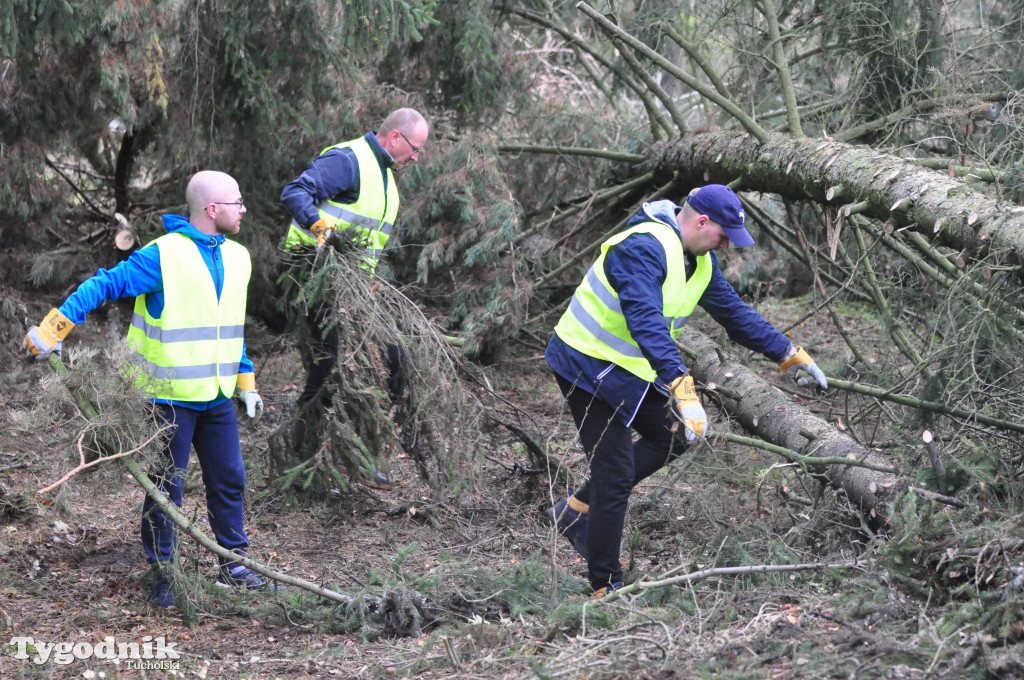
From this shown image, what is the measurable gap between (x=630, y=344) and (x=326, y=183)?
206 centimetres

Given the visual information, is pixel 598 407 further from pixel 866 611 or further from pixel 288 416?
pixel 288 416

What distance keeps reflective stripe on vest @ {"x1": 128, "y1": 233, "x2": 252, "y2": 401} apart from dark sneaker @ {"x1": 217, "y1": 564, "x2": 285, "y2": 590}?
29.0 inches

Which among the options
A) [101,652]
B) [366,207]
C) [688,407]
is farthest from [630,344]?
[101,652]

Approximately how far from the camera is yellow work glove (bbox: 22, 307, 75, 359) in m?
3.69

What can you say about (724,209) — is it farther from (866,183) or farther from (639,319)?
(866,183)

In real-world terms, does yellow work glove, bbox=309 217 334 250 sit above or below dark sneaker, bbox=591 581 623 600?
above

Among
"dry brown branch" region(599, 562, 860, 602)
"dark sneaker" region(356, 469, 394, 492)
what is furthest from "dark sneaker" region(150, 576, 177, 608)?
"dry brown branch" region(599, 562, 860, 602)

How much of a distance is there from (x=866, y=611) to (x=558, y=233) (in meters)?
4.68

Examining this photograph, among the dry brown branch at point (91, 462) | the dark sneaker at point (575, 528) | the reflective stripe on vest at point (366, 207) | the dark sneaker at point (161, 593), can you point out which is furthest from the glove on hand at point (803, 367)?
the dark sneaker at point (161, 593)

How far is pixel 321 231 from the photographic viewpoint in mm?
4871

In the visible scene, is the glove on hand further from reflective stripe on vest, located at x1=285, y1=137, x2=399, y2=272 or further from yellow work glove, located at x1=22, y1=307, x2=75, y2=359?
yellow work glove, located at x1=22, y1=307, x2=75, y2=359

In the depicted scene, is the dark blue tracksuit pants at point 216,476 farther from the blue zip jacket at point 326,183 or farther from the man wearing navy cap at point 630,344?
the man wearing navy cap at point 630,344

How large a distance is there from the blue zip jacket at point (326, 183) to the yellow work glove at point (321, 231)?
0.06 meters

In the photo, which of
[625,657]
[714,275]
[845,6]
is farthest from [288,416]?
Answer: [845,6]
